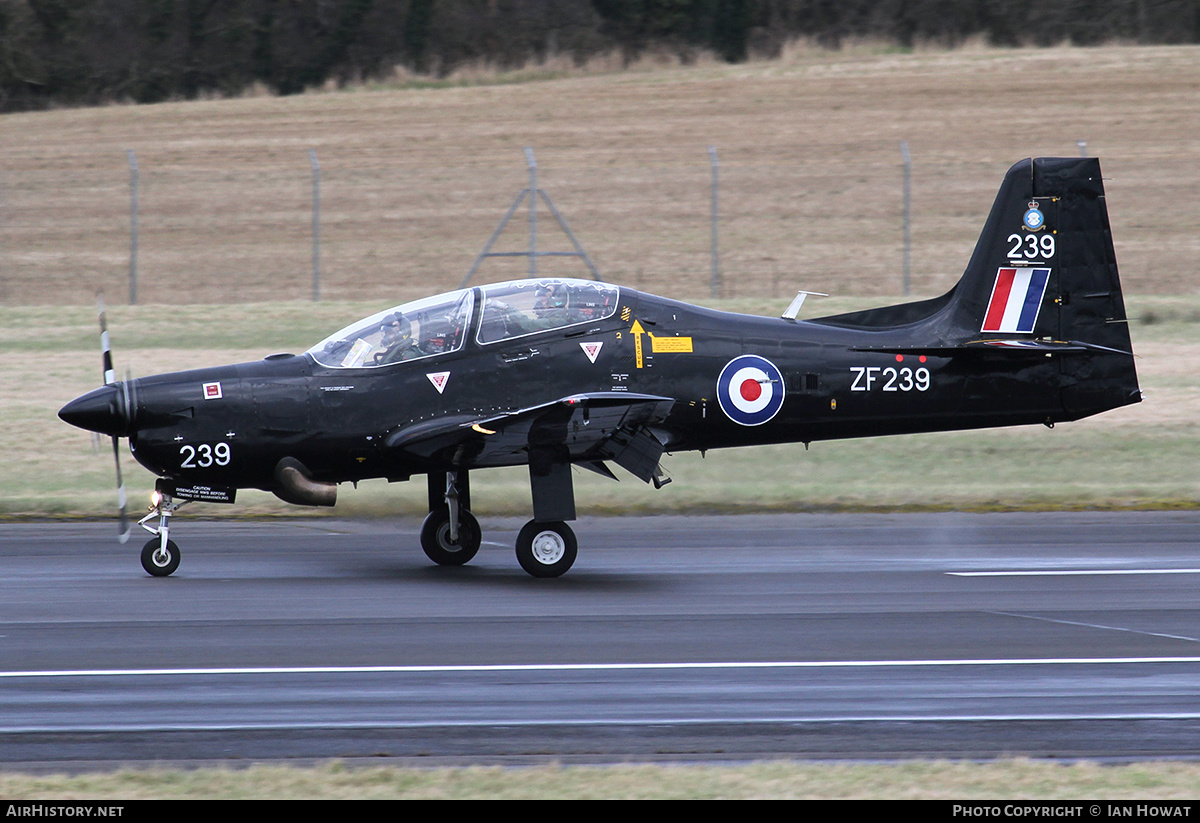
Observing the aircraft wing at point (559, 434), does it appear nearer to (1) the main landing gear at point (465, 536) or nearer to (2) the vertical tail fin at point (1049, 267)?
(1) the main landing gear at point (465, 536)

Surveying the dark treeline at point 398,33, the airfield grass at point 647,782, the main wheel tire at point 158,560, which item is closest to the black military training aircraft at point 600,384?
the main wheel tire at point 158,560

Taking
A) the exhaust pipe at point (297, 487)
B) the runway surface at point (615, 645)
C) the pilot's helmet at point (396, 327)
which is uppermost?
the pilot's helmet at point (396, 327)

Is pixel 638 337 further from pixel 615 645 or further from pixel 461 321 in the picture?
pixel 615 645

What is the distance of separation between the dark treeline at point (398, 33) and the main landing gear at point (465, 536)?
132 feet

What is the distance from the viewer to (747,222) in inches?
1339

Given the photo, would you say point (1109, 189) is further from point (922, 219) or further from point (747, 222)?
point (747, 222)

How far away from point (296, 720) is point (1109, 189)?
31.2 m

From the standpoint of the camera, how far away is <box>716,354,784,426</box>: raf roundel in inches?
496

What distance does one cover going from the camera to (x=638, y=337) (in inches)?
489

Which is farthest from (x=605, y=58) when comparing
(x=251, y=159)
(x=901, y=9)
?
(x=251, y=159)

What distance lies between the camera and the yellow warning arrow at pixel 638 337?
12406 mm

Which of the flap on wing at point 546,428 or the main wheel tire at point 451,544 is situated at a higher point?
the flap on wing at point 546,428

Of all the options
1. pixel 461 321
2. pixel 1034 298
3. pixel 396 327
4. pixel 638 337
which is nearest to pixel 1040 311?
pixel 1034 298

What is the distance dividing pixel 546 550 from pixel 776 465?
6102 mm
